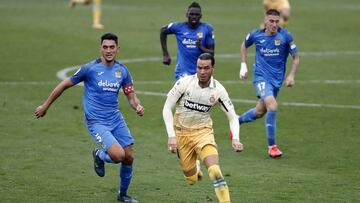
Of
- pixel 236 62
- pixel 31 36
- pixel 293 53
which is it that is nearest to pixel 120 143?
pixel 293 53

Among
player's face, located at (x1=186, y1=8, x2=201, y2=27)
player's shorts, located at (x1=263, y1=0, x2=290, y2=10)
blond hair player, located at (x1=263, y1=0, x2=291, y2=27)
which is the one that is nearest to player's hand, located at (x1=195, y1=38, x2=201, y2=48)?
player's face, located at (x1=186, y1=8, x2=201, y2=27)

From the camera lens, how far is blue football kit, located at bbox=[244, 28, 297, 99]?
1981cm

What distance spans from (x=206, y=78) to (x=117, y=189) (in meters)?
2.69

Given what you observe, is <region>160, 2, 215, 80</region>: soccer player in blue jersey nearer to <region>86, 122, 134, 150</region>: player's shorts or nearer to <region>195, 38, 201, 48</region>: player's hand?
<region>195, 38, 201, 48</region>: player's hand

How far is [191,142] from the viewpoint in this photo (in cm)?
1501

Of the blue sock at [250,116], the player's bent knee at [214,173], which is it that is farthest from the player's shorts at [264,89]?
the player's bent knee at [214,173]

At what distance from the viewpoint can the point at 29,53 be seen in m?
33.8

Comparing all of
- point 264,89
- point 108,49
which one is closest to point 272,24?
point 264,89

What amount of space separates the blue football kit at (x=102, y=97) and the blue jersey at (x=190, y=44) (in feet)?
16.2

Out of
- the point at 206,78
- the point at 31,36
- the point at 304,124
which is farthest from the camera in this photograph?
the point at 31,36

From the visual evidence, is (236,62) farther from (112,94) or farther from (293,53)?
(112,94)

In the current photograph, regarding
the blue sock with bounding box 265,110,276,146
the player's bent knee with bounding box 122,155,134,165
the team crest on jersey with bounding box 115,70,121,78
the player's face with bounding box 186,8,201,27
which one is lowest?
the blue sock with bounding box 265,110,276,146

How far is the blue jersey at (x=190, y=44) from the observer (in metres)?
20.3

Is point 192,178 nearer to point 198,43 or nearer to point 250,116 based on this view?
point 250,116
